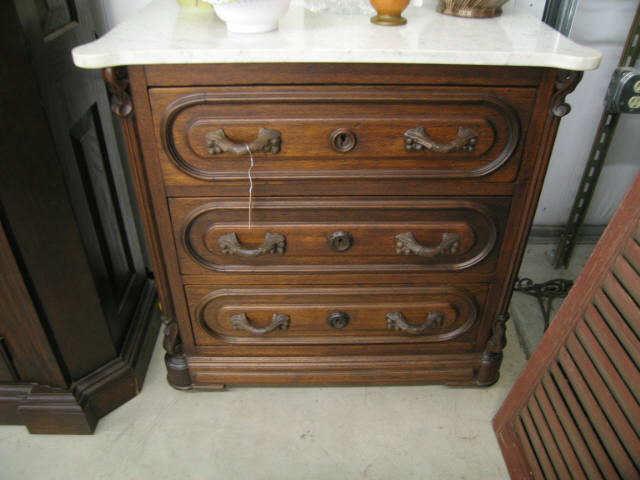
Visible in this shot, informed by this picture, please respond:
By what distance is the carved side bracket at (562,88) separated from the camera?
896 millimetres

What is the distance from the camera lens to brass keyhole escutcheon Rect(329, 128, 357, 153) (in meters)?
0.94

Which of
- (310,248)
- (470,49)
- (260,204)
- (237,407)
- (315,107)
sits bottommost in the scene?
(237,407)

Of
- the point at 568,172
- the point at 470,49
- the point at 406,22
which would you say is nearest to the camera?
the point at 470,49

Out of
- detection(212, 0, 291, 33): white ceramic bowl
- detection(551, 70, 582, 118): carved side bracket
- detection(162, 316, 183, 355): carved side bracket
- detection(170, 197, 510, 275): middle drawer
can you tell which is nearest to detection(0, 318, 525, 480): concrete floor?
detection(162, 316, 183, 355): carved side bracket

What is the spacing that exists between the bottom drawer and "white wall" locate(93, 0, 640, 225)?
0.73 meters

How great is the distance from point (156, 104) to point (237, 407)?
83 centimetres

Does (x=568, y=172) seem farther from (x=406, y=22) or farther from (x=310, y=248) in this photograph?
(x=310, y=248)

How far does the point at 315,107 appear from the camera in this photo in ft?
3.03

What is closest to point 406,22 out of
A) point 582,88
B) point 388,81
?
point 388,81

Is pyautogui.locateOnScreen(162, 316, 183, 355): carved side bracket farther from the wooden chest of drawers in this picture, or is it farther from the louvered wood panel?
the louvered wood panel

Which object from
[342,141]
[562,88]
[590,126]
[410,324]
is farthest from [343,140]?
[590,126]

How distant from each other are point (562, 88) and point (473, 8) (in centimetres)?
30

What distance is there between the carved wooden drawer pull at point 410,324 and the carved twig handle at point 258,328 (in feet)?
0.85

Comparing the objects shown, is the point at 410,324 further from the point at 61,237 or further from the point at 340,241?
the point at 61,237
